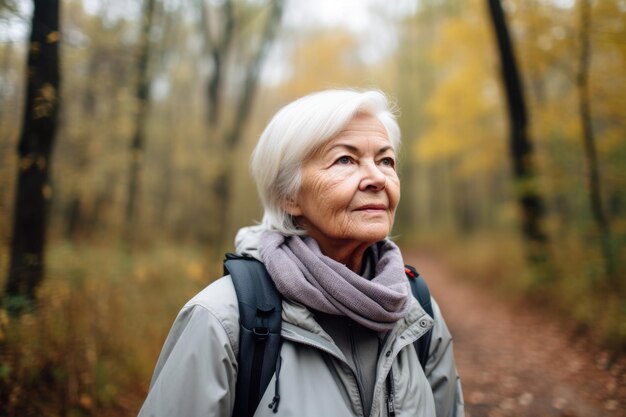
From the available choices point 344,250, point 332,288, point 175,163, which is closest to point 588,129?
point 344,250

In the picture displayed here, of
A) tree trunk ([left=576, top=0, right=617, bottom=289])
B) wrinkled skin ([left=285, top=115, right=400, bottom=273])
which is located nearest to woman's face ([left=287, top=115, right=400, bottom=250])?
wrinkled skin ([left=285, top=115, right=400, bottom=273])

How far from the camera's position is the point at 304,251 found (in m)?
1.60

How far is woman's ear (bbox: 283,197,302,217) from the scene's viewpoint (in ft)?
5.75

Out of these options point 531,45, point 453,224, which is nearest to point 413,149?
point 453,224

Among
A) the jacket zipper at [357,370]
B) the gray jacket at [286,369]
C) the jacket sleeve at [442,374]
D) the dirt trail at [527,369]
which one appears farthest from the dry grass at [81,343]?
the dirt trail at [527,369]

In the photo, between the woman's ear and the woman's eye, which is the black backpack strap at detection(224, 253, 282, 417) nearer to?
the woman's ear

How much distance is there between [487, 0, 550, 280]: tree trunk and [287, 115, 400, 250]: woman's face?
686cm

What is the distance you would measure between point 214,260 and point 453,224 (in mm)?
16784

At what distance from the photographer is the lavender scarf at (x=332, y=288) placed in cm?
147

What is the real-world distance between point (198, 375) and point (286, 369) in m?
0.30

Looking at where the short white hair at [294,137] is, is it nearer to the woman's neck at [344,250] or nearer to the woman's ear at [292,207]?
the woman's ear at [292,207]

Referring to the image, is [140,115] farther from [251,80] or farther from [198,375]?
[198,375]

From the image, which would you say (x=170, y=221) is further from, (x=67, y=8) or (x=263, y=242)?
(x=263, y=242)

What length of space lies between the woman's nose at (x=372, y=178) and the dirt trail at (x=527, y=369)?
3285 mm
